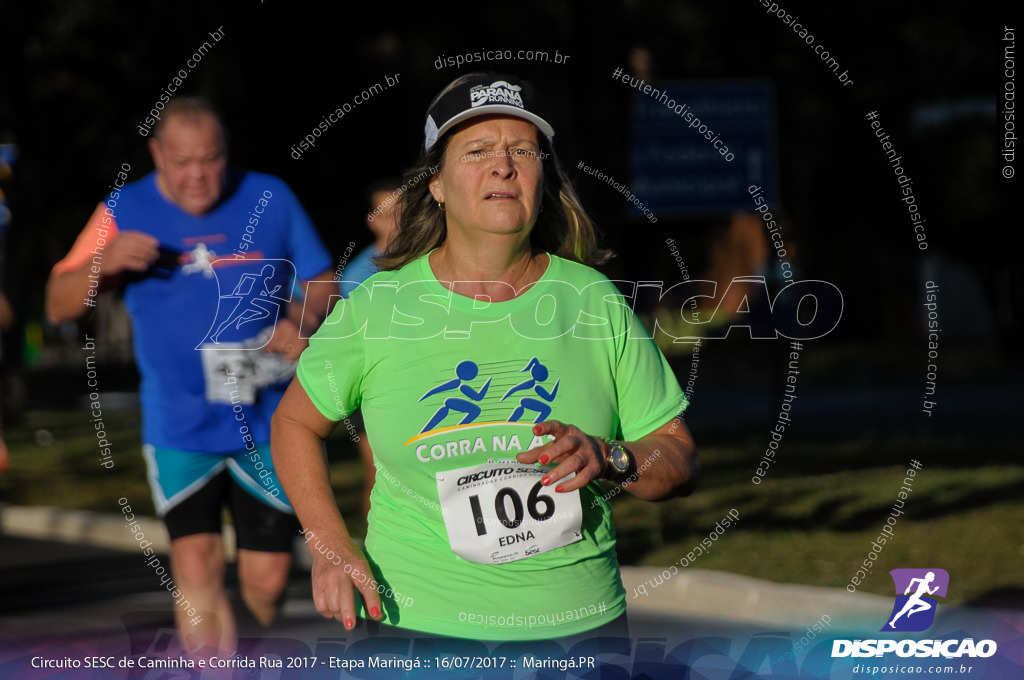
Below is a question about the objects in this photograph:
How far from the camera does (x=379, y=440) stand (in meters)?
2.86

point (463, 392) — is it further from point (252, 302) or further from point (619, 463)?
point (252, 302)

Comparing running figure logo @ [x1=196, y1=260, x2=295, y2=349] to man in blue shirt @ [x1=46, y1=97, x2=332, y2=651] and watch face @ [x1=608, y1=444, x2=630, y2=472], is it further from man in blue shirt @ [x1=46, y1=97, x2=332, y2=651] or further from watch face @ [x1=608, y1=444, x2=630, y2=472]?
watch face @ [x1=608, y1=444, x2=630, y2=472]

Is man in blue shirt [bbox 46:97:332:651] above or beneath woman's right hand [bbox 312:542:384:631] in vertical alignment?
above

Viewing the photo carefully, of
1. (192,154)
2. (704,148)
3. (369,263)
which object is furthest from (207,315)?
(704,148)

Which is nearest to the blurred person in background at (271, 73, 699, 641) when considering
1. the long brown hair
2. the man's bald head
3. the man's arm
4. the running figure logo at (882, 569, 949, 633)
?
the long brown hair

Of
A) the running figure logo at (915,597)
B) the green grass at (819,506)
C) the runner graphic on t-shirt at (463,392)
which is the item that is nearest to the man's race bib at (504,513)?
the runner graphic on t-shirt at (463,392)

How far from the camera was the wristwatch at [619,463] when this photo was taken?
2.66 m

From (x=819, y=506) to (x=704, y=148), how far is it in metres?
2.93

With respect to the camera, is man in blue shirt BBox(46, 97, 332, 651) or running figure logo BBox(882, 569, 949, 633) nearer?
man in blue shirt BBox(46, 97, 332, 651)

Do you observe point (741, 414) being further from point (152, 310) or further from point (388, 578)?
point (388, 578)

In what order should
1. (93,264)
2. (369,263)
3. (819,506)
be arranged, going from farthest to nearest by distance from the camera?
(819,506) → (369,263) → (93,264)

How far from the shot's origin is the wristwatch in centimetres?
266

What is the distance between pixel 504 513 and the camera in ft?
9.14

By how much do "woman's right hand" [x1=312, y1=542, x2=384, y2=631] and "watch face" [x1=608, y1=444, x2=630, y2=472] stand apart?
1.81 ft
